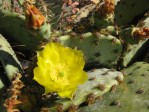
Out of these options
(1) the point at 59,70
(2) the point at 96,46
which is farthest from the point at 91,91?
(2) the point at 96,46

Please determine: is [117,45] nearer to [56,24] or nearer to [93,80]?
[93,80]

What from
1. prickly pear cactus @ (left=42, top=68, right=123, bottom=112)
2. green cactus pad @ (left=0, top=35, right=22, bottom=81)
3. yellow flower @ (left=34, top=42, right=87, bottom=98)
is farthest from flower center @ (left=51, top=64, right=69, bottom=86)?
green cactus pad @ (left=0, top=35, right=22, bottom=81)

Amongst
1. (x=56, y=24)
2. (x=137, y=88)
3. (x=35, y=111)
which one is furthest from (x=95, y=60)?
(x=56, y=24)

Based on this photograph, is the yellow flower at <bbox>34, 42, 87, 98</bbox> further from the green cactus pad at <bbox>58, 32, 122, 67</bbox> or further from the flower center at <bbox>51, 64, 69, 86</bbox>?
the green cactus pad at <bbox>58, 32, 122, 67</bbox>

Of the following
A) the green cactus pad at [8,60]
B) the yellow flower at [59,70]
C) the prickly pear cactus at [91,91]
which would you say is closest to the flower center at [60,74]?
the yellow flower at [59,70]

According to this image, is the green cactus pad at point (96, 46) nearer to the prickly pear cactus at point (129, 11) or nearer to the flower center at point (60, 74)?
the flower center at point (60, 74)
